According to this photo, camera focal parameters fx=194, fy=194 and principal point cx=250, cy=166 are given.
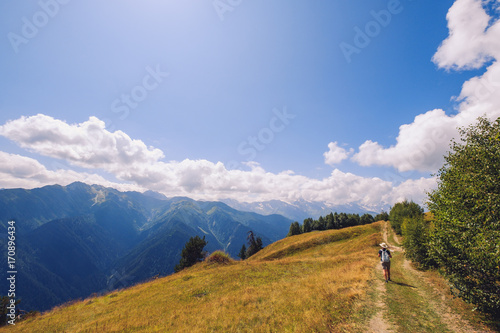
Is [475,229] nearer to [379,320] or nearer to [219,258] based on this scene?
[379,320]

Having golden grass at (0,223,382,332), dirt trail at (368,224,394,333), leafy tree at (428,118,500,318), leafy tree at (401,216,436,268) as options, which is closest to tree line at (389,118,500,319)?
leafy tree at (428,118,500,318)

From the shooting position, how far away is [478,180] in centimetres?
1158

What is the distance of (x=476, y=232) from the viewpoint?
1068cm

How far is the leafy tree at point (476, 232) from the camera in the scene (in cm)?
964

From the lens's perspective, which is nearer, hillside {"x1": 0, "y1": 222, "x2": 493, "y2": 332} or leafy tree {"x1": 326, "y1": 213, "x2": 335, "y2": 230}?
hillside {"x1": 0, "y1": 222, "x2": 493, "y2": 332}

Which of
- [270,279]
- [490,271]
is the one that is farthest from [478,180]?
[270,279]

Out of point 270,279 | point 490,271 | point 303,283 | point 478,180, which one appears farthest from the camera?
point 270,279

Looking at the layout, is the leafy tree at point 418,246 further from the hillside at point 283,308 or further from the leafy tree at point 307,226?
the leafy tree at point 307,226

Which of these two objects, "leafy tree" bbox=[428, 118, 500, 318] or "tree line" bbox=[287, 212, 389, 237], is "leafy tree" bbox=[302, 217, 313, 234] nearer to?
"tree line" bbox=[287, 212, 389, 237]

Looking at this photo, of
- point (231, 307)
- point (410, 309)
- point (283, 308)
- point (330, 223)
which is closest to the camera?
point (410, 309)

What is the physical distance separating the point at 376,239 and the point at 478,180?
42.9m

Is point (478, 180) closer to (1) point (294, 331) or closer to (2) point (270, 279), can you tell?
(1) point (294, 331)

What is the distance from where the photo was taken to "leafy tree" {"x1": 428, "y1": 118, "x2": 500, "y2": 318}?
9.64m

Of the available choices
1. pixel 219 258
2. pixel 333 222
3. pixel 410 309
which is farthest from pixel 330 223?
pixel 410 309
